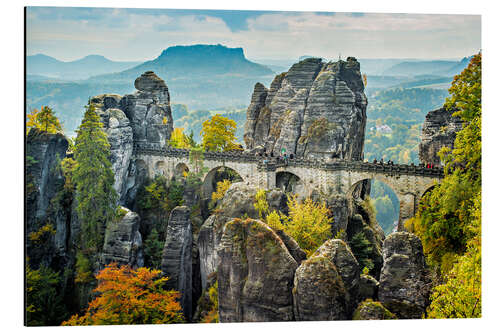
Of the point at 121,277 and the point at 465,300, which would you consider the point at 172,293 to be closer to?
the point at 121,277

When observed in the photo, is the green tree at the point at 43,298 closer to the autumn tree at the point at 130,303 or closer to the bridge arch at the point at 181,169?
the autumn tree at the point at 130,303

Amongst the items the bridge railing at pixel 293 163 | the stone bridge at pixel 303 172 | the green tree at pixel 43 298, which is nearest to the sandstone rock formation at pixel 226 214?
the green tree at pixel 43 298

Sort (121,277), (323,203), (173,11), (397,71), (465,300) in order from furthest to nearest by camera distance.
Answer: (323,203) < (397,71) < (121,277) < (173,11) < (465,300)

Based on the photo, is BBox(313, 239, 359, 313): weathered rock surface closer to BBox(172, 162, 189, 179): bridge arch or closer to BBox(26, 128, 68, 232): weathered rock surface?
BBox(26, 128, 68, 232): weathered rock surface

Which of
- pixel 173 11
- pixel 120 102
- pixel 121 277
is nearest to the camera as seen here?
pixel 173 11

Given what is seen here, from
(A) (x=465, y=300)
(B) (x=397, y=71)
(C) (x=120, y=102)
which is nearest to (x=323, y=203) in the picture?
(B) (x=397, y=71)

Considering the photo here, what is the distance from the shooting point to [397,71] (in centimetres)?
1641

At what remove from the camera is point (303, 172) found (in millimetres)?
21703

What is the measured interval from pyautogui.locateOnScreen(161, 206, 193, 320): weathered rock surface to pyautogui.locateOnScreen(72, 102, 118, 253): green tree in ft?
8.77

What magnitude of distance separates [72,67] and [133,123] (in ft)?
26.4

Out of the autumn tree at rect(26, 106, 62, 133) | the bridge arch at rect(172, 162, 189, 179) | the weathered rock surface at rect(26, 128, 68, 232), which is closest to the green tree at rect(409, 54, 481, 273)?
the weathered rock surface at rect(26, 128, 68, 232)

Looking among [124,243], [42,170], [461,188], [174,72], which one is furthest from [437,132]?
[42,170]

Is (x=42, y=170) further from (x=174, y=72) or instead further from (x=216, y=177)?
(x=216, y=177)

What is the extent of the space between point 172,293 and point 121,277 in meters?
1.63
